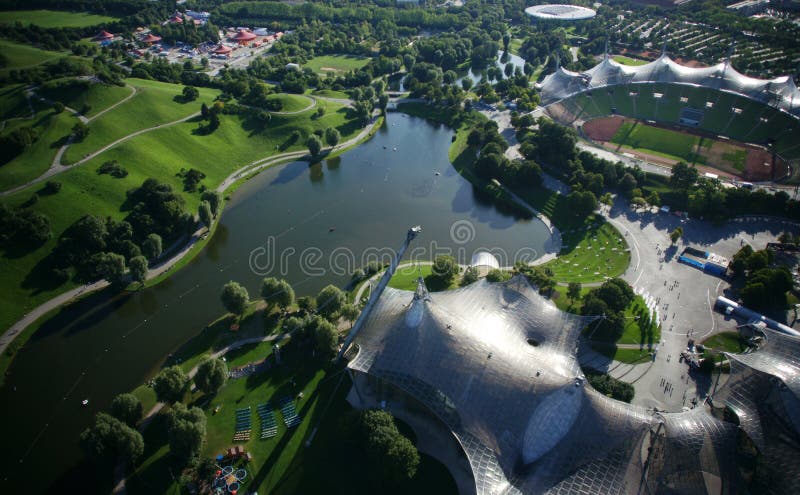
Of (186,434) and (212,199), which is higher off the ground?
(186,434)

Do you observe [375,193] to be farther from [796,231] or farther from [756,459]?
[796,231]

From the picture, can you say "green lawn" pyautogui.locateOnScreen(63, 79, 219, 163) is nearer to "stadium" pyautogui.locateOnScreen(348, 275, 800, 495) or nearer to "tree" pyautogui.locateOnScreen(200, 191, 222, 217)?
"tree" pyautogui.locateOnScreen(200, 191, 222, 217)

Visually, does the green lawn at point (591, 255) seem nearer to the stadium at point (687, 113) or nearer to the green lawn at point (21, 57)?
the stadium at point (687, 113)

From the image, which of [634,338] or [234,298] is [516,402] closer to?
[634,338]

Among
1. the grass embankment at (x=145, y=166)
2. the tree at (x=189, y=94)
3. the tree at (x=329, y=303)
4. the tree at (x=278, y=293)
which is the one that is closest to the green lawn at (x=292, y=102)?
the grass embankment at (x=145, y=166)

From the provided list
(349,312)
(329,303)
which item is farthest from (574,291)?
(329,303)

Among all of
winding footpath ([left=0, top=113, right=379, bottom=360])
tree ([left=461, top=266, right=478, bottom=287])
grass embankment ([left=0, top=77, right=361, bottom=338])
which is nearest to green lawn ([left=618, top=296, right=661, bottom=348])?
tree ([left=461, top=266, right=478, bottom=287])

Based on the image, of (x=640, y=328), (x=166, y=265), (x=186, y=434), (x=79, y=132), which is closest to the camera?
(x=186, y=434)
